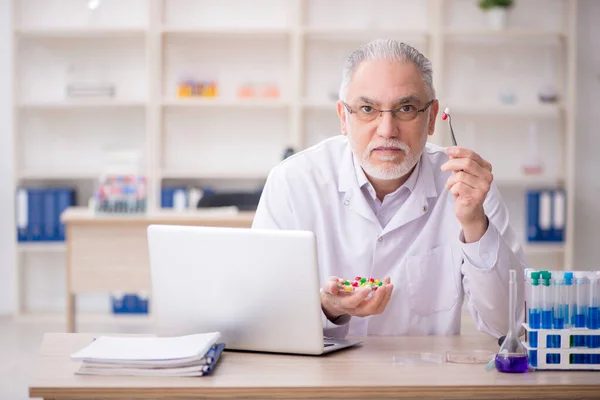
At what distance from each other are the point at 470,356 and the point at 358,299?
0.86ft

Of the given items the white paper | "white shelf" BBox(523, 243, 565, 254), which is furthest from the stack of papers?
"white shelf" BBox(523, 243, 565, 254)

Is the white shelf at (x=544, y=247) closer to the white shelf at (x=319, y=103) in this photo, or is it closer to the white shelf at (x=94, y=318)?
the white shelf at (x=319, y=103)

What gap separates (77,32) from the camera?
5.48 metres

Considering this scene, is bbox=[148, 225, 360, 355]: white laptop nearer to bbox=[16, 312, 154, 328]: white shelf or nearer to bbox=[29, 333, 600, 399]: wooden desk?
bbox=[29, 333, 600, 399]: wooden desk

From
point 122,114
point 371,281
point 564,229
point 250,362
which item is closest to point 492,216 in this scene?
point 371,281

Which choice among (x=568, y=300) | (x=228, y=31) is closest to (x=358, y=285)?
(x=568, y=300)

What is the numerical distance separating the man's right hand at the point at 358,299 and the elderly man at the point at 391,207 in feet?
0.47

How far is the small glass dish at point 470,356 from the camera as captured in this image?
1.75 m

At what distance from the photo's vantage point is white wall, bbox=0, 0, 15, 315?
5645 mm

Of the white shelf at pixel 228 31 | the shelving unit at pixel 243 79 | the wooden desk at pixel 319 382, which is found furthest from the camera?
the shelving unit at pixel 243 79

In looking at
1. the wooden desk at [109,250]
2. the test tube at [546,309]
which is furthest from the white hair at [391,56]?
the wooden desk at [109,250]

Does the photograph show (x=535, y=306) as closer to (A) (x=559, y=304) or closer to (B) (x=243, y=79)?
(A) (x=559, y=304)

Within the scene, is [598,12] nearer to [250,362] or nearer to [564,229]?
[564,229]

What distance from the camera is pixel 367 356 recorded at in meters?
1.80
